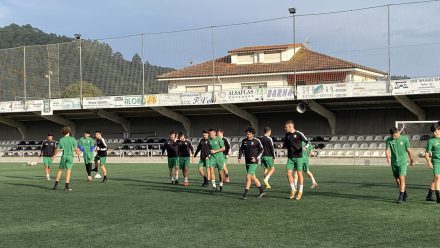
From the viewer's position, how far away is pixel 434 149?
41.3 feet

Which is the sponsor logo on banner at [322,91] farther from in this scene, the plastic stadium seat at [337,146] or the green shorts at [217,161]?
the green shorts at [217,161]

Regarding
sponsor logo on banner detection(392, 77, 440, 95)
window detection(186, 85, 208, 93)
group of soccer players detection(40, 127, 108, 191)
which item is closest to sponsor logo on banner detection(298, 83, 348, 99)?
sponsor logo on banner detection(392, 77, 440, 95)

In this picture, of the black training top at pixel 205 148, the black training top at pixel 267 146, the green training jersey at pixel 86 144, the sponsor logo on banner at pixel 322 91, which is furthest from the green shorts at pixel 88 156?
the sponsor logo on banner at pixel 322 91

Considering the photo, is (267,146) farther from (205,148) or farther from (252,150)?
(205,148)

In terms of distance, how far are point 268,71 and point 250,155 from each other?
28.1 metres

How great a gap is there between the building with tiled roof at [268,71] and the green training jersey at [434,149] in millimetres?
19752

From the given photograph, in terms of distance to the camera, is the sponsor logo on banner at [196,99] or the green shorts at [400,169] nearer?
the green shorts at [400,169]

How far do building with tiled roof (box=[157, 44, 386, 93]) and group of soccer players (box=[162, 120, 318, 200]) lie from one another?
16927 mm

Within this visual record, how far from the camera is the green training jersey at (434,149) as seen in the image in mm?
12508

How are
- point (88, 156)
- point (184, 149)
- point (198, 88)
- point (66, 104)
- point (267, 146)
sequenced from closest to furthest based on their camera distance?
1. point (267, 146)
2. point (184, 149)
3. point (88, 156)
4. point (66, 104)
5. point (198, 88)

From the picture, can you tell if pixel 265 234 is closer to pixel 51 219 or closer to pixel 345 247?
pixel 345 247

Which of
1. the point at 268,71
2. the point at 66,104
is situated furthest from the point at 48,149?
the point at 268,71

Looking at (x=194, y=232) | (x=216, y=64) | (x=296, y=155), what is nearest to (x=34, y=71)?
(x=216, y=64)

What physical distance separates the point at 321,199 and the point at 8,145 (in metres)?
40.9
